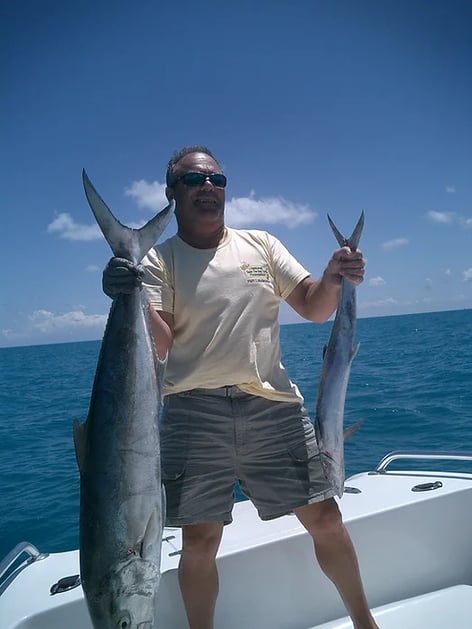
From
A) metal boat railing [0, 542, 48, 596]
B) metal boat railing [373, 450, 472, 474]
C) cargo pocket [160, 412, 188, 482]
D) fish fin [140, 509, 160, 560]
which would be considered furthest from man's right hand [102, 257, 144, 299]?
metal boat railing [373, 450, 472, 474]

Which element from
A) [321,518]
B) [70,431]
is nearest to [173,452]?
[321,518]

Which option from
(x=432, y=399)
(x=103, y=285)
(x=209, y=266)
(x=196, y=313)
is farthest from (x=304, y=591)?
(x=432, y=399)

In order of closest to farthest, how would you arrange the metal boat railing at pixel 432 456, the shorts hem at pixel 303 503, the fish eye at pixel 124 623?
the fish eye at pixel 124 623 → the shorts hem at pixel 303 503 → the metal boat railing at pixel 432 456

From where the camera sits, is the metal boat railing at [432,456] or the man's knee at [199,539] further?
the metal boat railing at [432,456]

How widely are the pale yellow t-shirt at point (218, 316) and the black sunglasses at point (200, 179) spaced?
0.29 meters

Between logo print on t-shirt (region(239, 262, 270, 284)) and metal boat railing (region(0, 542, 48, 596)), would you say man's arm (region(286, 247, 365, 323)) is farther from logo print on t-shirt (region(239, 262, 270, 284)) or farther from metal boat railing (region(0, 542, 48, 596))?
metal boat railing (region(0, 542, 48, 596))

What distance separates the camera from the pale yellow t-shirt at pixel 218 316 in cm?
231

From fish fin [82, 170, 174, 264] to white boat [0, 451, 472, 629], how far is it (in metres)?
1.67

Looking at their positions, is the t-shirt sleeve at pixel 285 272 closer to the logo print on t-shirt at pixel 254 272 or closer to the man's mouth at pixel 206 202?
the logo print on t-shirt at pixel 254 272

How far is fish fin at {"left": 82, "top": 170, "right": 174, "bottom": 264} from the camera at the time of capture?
5.70 feet

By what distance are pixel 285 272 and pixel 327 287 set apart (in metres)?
0.24

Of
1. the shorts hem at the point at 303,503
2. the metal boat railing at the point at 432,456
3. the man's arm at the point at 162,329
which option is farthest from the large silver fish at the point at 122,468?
the metal boat railing at the point at 432,456

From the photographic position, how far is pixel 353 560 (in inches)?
91.0

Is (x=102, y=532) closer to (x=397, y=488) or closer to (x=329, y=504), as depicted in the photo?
(x=329, y=504)
